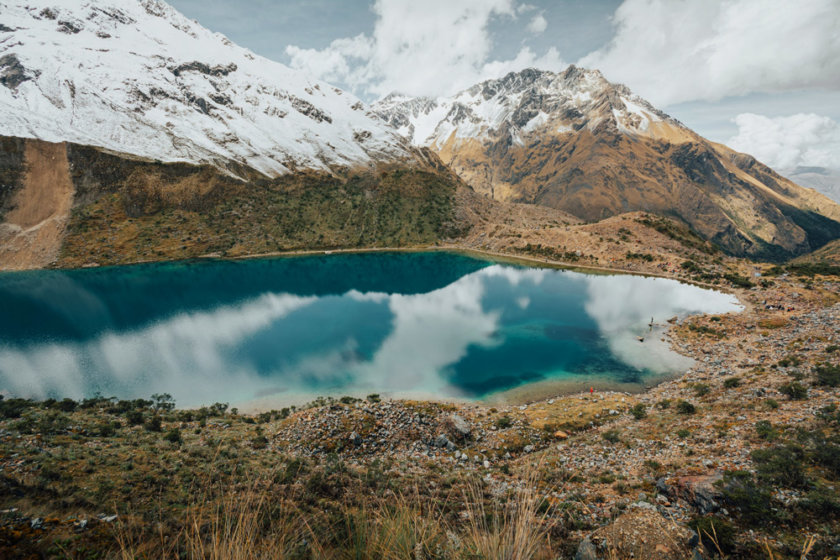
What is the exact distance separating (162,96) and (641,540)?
539ft

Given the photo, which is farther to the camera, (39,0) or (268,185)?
(39,0)

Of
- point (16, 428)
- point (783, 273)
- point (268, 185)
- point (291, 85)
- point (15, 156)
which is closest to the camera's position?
point (16, 428)

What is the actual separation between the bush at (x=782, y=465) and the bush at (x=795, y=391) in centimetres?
682

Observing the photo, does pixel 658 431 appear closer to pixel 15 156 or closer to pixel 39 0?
pixel 15 156

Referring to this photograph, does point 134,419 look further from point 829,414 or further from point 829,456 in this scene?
point 829,414

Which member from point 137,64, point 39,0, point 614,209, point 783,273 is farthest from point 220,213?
point 614,209

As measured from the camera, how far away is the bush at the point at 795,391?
15945 mm

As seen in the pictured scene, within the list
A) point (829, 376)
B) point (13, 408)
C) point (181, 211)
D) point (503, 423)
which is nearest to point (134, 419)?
point (13, 408)

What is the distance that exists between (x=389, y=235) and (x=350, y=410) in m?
83.6

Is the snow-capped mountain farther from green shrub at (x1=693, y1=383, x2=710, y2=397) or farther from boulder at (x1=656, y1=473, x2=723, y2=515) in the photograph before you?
boulder at (x1=656, y1=473, x2=723, y2=515)

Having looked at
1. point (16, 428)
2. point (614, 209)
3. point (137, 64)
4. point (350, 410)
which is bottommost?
point (350, 410)

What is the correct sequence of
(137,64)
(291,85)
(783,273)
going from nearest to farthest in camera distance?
(783,273) < (137,64) < (291,85)

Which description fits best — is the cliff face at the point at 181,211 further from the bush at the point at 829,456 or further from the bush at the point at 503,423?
the bush at the point at 829,456

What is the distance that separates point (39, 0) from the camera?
127625 mm
